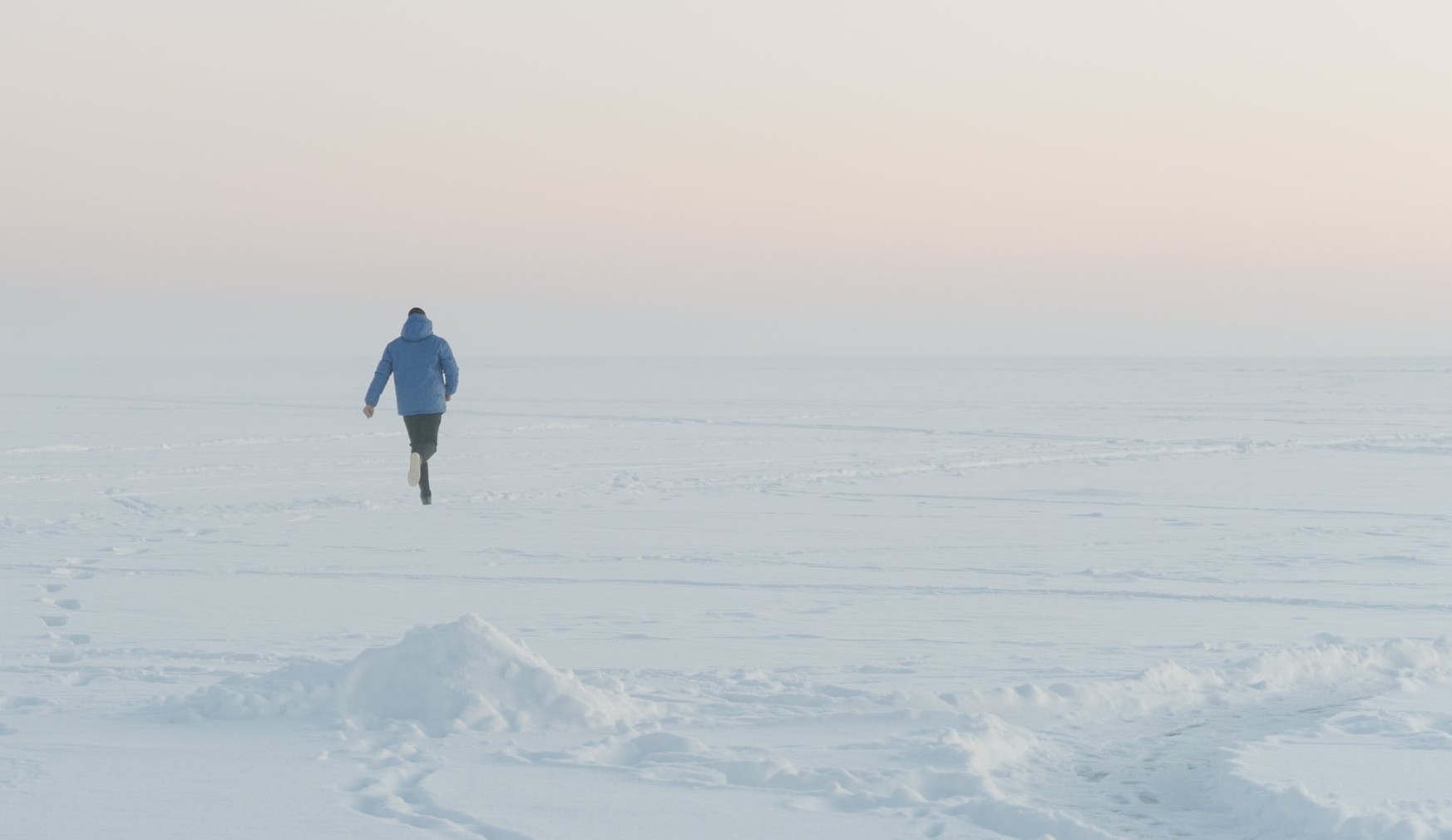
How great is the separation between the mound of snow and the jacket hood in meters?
6.43

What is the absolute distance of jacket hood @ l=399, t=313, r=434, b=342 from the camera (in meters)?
11.3

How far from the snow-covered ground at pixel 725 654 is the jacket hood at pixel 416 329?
1.38 metres

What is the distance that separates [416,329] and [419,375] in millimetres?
355

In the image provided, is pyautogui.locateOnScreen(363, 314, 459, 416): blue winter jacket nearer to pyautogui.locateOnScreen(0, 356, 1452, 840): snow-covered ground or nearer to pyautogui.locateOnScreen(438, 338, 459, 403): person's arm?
pyautogui.locateOnScreen(438, 338, 459, 403): person's arm

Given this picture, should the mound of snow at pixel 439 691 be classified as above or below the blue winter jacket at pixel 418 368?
below

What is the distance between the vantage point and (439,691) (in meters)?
4.91

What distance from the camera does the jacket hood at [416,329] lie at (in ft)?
37.2

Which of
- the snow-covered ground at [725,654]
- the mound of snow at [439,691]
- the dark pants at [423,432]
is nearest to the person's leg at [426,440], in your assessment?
the dark pants at [423,432]

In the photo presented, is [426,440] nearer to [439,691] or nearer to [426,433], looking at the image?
[426,433]

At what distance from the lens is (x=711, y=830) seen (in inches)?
153

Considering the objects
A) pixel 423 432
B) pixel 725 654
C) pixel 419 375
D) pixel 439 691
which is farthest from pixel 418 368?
pixel 439 691

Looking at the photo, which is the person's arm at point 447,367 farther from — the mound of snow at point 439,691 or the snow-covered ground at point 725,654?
the mound of snow at point 439,691

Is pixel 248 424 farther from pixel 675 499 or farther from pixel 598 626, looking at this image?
pixel 598 626

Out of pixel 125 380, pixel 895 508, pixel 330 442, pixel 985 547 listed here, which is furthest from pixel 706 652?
pixel 125 380
